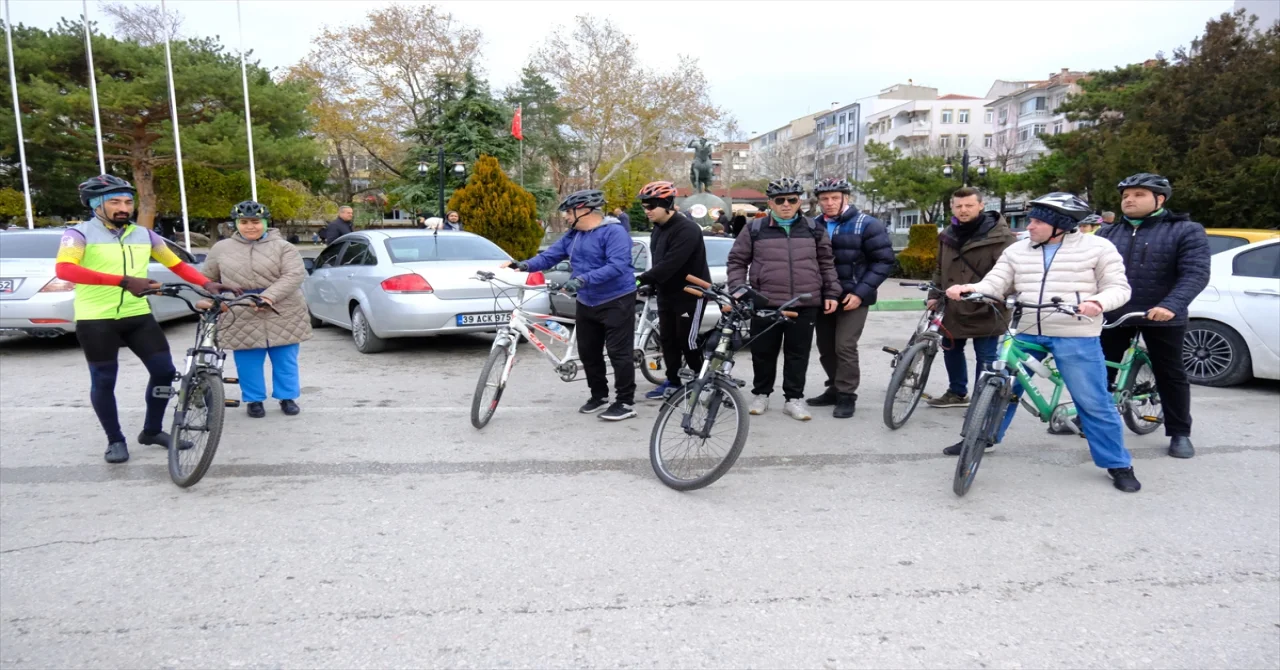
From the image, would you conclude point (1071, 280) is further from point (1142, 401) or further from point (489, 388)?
point (489, 388)

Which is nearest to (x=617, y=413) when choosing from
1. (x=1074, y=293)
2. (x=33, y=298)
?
(x=1074, y=293)

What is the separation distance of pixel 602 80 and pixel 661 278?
3929 centimetres

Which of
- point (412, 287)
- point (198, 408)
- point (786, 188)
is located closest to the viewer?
point (198, 408)

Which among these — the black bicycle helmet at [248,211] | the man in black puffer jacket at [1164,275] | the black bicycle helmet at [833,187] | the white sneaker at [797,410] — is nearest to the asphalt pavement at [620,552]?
the white sneaker at [797,410]

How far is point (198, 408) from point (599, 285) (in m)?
2.62

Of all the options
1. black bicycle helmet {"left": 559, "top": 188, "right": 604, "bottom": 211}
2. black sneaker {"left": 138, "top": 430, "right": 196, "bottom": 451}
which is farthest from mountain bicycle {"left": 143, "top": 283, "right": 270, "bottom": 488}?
black bicycle helmet {"left": 559, "top": 188, "right": 604, "bottom": 211}

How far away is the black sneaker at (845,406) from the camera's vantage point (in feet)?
20.9

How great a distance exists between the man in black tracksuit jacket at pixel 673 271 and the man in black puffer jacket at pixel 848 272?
95 centimetres

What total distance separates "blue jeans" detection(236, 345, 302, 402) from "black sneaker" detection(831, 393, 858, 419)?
4038 millimetres

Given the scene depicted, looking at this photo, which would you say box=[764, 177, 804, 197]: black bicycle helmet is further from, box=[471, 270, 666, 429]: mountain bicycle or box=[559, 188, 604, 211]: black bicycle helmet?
box=[471, 270, 666, 429]: mountain bicycle

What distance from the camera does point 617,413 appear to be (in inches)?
244

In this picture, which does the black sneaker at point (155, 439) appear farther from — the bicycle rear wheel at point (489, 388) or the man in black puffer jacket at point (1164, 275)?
the man in black puffer jacket at point (1164, 275)

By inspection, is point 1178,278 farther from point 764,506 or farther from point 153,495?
point 153,495

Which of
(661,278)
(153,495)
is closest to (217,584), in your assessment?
(153,495)
